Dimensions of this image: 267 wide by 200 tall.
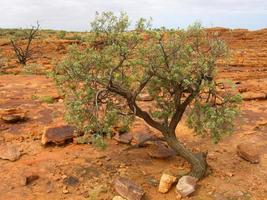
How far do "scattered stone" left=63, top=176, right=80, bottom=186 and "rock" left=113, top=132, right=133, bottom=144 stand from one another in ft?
7.01

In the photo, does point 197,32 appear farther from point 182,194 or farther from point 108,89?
point 182,194

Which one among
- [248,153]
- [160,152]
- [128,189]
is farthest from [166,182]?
[248,153]

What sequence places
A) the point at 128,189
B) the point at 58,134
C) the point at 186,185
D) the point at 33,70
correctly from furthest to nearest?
the point at 33,70 → the point at 58,134 → the point at 186,185 → the point at 128,189

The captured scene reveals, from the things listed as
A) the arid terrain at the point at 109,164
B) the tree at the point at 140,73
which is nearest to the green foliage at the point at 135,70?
the tree at the point at 140,73

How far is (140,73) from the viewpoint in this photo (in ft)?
28.9

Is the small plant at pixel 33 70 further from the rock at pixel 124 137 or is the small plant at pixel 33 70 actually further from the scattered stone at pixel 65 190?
the scattered stone at pixel 65 190

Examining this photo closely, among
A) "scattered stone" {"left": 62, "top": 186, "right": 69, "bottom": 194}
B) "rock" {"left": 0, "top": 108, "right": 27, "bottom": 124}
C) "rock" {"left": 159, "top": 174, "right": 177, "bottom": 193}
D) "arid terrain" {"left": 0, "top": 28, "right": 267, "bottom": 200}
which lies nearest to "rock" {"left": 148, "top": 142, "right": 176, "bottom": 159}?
"arid terrain" {"left": 0, "top": 28, "right": 267, "bottom": 200}

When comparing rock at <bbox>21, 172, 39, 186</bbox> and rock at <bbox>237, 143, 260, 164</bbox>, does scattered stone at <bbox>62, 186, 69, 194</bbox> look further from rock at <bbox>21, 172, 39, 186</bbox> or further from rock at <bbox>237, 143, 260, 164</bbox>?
rock at <bbox>237, 143, 260, 164</bbox>

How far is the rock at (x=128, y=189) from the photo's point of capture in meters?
7.94

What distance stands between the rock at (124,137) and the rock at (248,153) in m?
2.84

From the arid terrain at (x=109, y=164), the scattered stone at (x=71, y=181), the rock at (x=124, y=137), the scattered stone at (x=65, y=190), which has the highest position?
the rock at (x=124, y=137)

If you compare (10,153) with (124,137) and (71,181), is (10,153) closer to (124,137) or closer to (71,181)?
(71,181)

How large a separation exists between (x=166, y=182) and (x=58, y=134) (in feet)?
11.7

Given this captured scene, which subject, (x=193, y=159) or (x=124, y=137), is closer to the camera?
(x=193, y=159)
